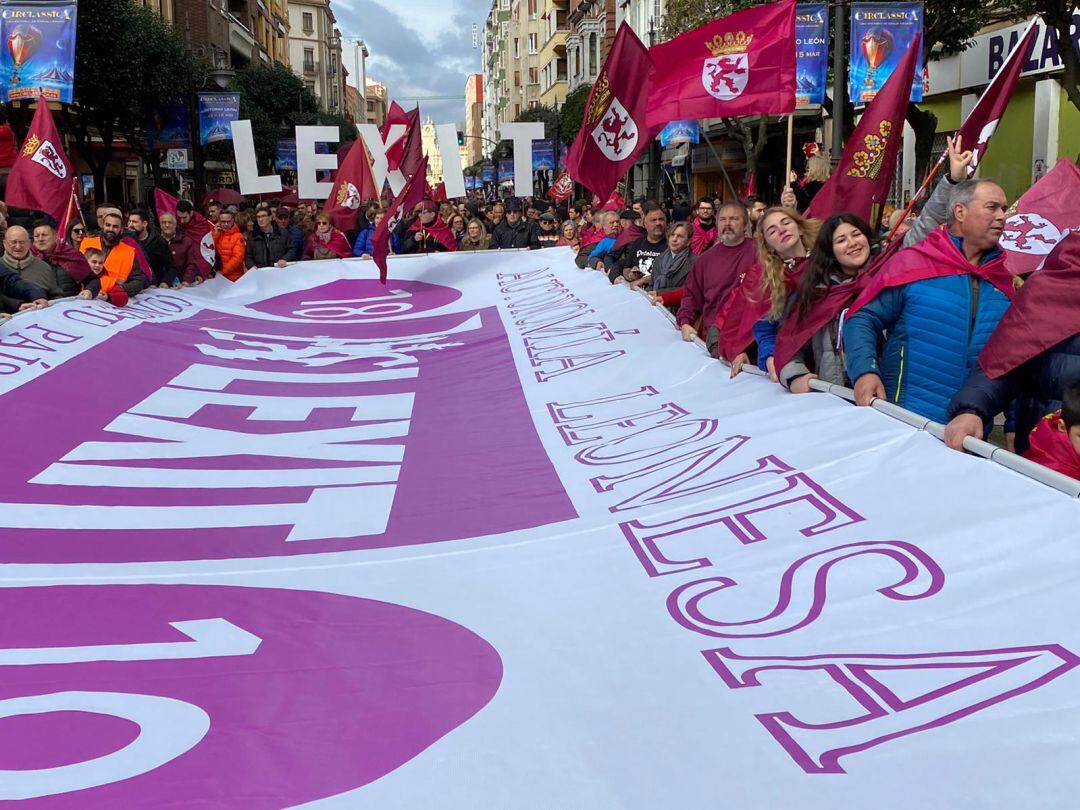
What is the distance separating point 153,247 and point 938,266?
8247mm

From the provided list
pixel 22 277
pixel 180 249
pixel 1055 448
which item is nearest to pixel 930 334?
pixel 1055 448

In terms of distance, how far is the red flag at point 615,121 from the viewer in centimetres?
959

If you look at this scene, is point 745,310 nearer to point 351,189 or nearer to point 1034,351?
point 1034,351

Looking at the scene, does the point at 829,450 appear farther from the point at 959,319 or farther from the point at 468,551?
the point at 468,551

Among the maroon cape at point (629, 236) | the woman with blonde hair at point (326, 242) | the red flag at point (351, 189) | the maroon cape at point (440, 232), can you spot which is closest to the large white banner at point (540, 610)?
the maroon cape at point (629, 236)

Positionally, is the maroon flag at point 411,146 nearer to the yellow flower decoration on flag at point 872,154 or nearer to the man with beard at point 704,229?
the man with beard at point 704,229

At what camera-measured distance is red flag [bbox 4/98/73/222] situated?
9.84m

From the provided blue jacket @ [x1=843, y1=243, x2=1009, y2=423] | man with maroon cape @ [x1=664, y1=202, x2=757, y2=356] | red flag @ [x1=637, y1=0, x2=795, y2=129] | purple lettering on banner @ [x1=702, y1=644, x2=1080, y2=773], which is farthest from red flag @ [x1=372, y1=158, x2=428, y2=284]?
purple lettering on banner @ [x1=702, y1=644, x2=1080, y2=773]

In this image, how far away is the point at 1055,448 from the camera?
11.3 feet

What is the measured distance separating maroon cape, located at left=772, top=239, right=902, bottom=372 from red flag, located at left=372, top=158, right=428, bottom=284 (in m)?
7.56

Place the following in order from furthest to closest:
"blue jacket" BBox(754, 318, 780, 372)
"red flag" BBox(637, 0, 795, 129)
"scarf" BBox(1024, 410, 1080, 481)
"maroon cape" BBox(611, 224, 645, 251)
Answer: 1. "maroon cape" BBox(611, 224, 645, 251)
2. "red flag" BBox(637, 0, 795, 129)
3. "blue jacket" BBox(754, 318, 780, 372)
4. "scarf" BBox(1024, 410, 1080, 481)

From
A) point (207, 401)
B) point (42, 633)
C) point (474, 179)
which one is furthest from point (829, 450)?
point (474, 179)

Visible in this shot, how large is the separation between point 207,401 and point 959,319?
481 cm

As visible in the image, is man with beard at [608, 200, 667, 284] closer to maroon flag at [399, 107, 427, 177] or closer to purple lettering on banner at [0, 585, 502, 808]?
maroon flag at [399, 107, 427, 177]
